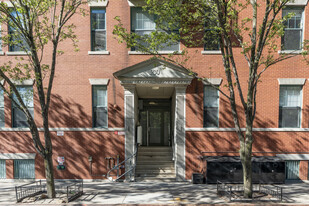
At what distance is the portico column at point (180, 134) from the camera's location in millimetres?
10758

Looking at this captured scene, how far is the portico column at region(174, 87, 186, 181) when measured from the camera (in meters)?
10.8

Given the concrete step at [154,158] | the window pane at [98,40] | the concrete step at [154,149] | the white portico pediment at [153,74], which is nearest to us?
the white portico pediment at [153,74]

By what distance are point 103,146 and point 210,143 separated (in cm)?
552

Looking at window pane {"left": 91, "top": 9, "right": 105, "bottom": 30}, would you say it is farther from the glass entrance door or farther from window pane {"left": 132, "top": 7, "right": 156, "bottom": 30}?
the glass entrance door

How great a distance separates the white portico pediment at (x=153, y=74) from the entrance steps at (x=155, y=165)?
435 centimetres

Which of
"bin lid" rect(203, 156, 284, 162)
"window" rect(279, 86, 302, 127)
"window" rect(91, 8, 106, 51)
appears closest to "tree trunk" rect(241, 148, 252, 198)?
"bin lid" rect(203, 156, 284, 162)

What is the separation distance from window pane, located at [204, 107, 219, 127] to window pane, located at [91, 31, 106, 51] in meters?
6.35

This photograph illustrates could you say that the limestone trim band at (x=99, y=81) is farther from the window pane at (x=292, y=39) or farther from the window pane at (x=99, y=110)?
the window pane at (x=292, y=39)

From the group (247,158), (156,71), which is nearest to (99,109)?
(156,71)

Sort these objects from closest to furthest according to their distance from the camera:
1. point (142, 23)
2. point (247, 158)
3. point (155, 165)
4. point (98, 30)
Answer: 1. point (247, 158)
2. point (98, 30)
3. point (142, 23)
4. point (155, 165)

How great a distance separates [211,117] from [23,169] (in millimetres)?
10175

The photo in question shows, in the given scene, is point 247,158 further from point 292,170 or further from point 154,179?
point 292,170

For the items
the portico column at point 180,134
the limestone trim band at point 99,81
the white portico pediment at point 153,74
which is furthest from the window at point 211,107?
the limestone trim band at point 99,81

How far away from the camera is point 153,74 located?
10445 mm
